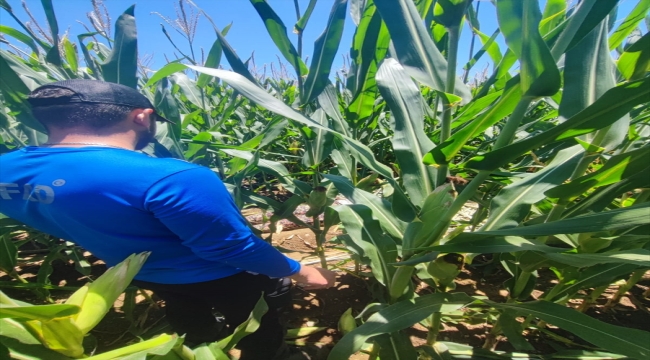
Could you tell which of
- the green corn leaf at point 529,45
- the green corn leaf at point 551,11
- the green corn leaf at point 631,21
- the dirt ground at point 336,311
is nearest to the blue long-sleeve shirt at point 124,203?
the dirt ground at point 336,311

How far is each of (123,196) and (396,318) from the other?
72 centimetres

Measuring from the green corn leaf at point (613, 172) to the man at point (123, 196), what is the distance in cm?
78

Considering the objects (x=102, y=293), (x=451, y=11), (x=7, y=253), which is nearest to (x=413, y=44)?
(x=451, y=11)

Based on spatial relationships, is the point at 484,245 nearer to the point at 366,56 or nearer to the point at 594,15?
the point at 594,15

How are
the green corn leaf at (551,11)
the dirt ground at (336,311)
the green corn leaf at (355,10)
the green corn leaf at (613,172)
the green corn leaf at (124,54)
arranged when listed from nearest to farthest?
1. the green corn leaf at (613,172)
2. the green corn leaf at (551,11)
3. the green corn leaf at (124,54)
4. the green corn leaf at (355,10)
5. the dirt ground at (336,311)

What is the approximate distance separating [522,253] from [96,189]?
1.10 metres

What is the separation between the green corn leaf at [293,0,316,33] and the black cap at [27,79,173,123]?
58 centimetres

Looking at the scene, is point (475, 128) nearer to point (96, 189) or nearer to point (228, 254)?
point (228, 254)

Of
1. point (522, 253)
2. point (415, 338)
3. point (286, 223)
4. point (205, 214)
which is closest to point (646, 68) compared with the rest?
point (522, 253)

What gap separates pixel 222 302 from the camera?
1180 mm

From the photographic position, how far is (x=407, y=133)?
0.88 metres

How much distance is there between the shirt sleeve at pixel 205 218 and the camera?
808mm

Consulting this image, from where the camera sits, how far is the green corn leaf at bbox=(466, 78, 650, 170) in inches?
20.5

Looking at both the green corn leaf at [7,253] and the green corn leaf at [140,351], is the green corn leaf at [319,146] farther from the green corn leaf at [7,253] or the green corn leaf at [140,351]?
the green corn leaf at [7,253]
